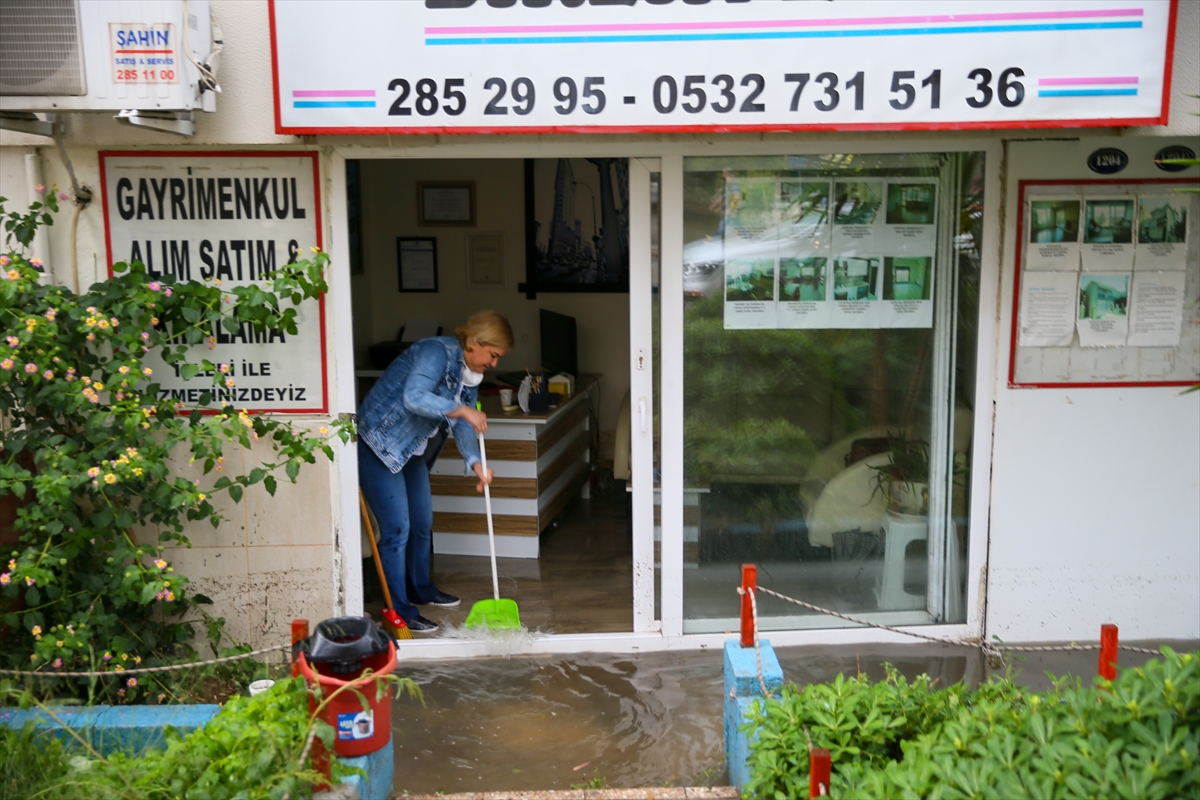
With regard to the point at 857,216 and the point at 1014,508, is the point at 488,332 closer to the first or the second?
the point at 857,216

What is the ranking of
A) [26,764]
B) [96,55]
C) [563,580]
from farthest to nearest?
1. [563,580]
2. [96,55]
3. [26,764]

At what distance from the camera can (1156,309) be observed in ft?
15.0

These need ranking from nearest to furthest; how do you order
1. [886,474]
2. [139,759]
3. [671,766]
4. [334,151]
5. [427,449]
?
1. [139,759]
2. [671,766]
3. [334,151]
4. [886,474]
5. [427,449]

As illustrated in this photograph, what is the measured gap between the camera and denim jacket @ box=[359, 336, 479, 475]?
15.6 feet

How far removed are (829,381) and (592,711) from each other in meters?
1.91

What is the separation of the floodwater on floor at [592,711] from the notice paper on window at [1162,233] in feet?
6.00

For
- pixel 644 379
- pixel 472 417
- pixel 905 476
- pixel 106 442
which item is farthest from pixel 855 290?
pixel 106 442

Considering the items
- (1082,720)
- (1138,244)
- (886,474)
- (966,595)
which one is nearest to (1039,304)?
(1138,244)

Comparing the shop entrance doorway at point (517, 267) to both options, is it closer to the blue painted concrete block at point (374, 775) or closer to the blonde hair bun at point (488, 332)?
the blonde hair bun at point (488, 332)

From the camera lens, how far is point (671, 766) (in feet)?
12.4

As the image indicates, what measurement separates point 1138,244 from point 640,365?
7.72 ft

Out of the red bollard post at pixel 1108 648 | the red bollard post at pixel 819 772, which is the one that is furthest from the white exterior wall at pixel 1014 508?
the red bollard post at pixel 819 772

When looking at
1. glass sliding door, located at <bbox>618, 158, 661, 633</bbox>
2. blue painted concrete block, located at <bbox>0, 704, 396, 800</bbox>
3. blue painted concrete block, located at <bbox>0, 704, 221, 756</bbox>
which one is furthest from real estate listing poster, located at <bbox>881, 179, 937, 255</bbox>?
blue painted concrete block, located at <bbox>0, 704, 221, 756</bbox>

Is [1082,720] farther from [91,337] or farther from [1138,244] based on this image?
[91,337]
